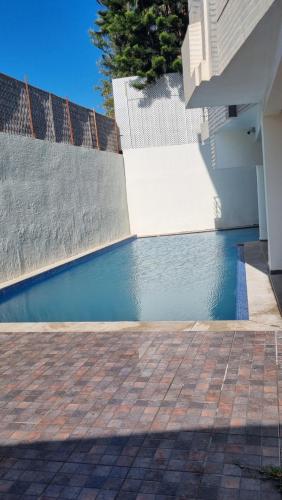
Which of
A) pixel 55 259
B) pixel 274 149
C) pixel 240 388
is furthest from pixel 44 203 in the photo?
pixel 240 388

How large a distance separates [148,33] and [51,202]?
37.0 ft

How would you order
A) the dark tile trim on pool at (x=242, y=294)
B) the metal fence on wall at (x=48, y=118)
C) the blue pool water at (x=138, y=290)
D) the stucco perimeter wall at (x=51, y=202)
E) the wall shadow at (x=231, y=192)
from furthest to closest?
the wall shadow at (x=231, y=192) → the metal fence on wall at (x=48, y=118) → the stucco perimeter wall at (x=51, y=202) → the blue pool water at (x=138, y=290) → the dark tile trim on pool at (x=242, y=294)

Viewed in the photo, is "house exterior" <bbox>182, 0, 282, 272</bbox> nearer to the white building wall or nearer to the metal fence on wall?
the white building wall

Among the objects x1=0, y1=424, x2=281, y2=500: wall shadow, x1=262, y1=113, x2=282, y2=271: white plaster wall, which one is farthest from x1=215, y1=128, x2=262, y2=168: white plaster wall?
x1=0, y1=424, x2=281, y2=500: wall shadow

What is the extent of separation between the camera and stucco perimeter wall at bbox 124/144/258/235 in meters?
18.9

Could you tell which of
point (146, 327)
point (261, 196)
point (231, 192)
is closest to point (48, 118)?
point (261, 196)

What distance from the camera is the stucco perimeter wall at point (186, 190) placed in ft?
62.0

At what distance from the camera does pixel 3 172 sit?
1083cm

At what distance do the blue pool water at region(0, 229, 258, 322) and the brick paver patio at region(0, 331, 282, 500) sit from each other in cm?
254

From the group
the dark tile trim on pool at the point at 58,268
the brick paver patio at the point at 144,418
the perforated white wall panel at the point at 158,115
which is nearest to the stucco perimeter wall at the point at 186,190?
the perforated white wall panel at the point at 158,115

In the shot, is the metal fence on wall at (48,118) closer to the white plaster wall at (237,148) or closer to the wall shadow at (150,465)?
the white plaster wall at (237,148)

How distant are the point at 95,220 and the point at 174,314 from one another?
896 centimetres

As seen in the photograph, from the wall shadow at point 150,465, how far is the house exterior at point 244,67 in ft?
10.4

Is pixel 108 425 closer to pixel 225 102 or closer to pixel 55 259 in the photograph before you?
pixel 225 102
